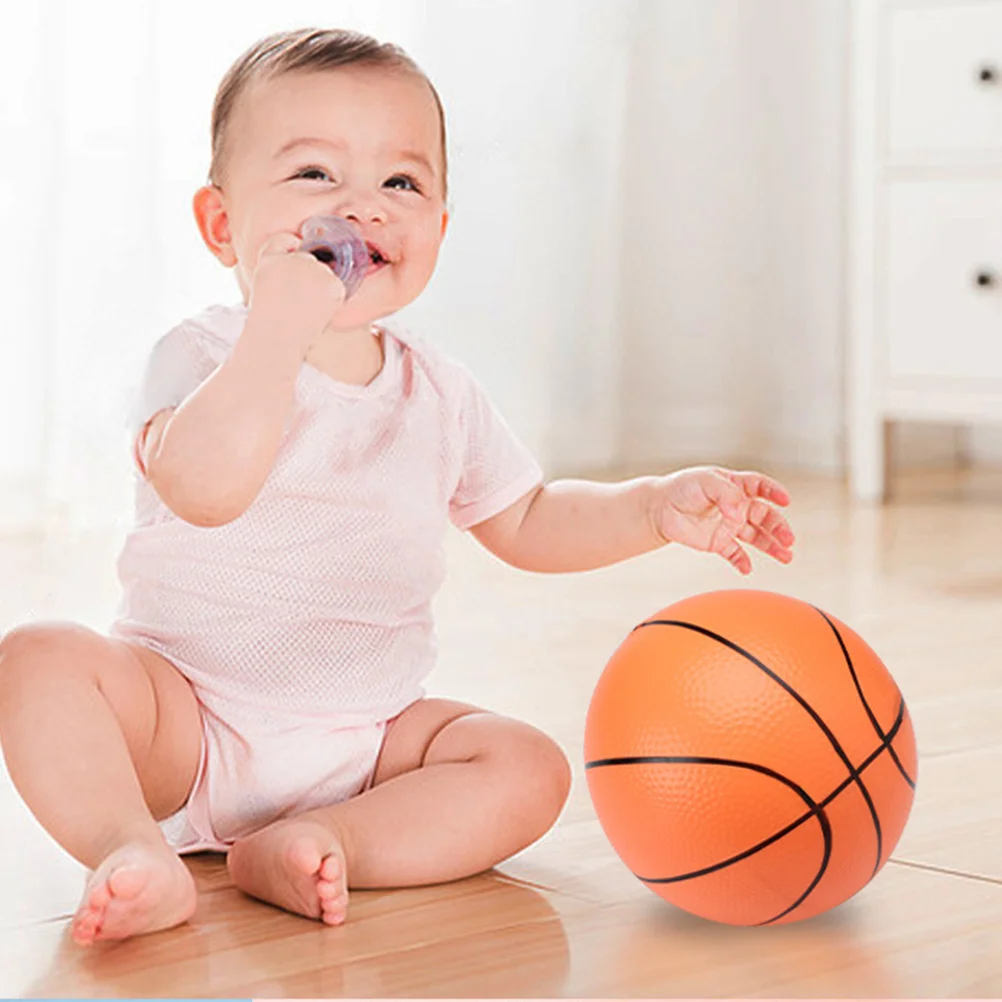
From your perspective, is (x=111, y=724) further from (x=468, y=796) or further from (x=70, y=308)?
(x=70, y=308)

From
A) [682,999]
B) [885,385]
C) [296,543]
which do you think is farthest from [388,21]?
[682,999]

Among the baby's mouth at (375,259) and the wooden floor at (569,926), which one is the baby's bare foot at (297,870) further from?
the baby's mouth at (375,259)

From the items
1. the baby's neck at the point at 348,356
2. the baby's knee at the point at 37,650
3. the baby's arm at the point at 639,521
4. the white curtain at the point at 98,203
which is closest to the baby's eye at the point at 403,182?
the baby's neck at the point at 348,356

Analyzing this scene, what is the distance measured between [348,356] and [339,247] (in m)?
0.15

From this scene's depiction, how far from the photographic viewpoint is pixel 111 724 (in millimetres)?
1167

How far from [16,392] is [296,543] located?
1.35 m

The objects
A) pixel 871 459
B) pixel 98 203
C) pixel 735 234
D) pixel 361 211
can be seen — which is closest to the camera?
pixel 361 211

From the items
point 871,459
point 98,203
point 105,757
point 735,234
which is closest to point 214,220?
point 105,757

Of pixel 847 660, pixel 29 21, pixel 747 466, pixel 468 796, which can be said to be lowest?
pixel 747 466

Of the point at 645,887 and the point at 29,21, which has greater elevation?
the point at 29,21

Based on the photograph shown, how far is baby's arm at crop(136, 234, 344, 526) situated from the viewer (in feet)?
3.53

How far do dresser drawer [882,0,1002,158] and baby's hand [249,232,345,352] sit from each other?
208cm

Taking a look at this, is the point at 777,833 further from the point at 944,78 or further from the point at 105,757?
the point at 944,78

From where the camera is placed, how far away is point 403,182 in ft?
4.29
